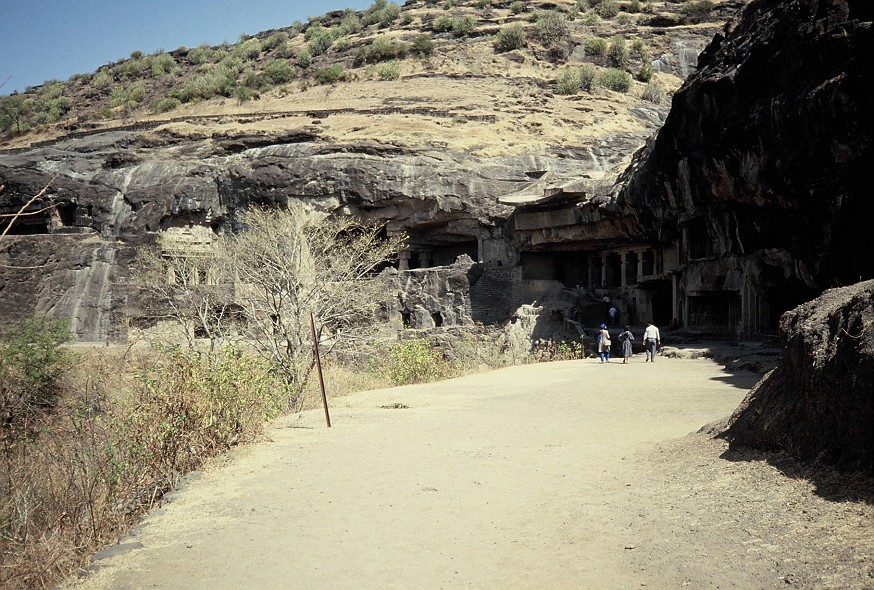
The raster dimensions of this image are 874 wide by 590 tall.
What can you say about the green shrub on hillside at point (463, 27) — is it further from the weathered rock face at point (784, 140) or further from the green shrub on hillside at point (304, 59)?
the weathered rock face at point (784, 140)

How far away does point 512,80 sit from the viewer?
52.7 metres

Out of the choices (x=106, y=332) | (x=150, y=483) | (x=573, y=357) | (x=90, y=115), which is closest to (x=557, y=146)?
(x=573, y=357)

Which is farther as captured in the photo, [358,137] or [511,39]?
[511,39]

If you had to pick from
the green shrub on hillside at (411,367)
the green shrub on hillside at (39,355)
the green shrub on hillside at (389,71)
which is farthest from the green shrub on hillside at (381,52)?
the green shrub on hillside at (39,355)

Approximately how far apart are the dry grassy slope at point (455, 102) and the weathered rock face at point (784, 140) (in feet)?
53.7

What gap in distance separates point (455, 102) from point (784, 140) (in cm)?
3240

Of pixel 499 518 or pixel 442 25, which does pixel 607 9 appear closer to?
pixel 442 25

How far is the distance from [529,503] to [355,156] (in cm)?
2758

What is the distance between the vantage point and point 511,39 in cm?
5922

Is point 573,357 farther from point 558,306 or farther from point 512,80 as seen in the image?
point 512,80

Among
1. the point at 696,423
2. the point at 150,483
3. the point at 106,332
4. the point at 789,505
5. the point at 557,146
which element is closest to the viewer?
the point at 789,505

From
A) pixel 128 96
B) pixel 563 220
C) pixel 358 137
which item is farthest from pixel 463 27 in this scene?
pixel 563 220

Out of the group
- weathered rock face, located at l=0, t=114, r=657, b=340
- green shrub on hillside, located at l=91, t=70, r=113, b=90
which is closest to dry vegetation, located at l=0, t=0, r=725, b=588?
green shrub on hillside, located at l=91, t=70, r=113, b=90

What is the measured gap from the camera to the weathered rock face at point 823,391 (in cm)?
466
